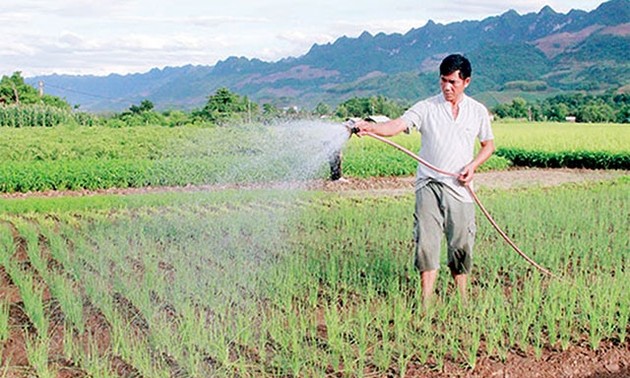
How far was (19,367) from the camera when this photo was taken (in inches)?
156

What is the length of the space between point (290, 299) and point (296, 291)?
407mm

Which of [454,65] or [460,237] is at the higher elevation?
[454,65]

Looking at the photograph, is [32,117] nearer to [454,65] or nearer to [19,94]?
[19,94]

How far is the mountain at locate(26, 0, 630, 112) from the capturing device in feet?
269

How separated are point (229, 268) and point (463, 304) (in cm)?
199

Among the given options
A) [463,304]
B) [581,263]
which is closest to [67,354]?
[463,304]

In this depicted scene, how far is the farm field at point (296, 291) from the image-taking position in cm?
396

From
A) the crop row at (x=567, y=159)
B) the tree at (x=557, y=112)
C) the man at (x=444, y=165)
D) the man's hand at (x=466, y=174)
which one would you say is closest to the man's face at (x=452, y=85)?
the man at (x=444, y=165)

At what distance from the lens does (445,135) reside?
4590mm

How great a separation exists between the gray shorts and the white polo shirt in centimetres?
5

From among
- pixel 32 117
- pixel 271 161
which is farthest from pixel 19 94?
pixel 271 161

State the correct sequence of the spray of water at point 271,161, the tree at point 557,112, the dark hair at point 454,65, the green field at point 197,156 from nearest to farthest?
1. the dark hair at point 454,65
2. the spray of water at point 271,161
3. the green field at point 197,156
4. the tree at point 557,112

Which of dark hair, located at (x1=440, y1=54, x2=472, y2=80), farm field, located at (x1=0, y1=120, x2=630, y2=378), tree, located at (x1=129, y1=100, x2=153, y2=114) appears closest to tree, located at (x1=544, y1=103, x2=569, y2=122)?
tree, located at (x1=129, y1=100, x2=153, y2=114)

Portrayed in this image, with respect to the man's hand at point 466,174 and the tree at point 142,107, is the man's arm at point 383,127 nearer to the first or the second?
the man's hand at point 466,174
